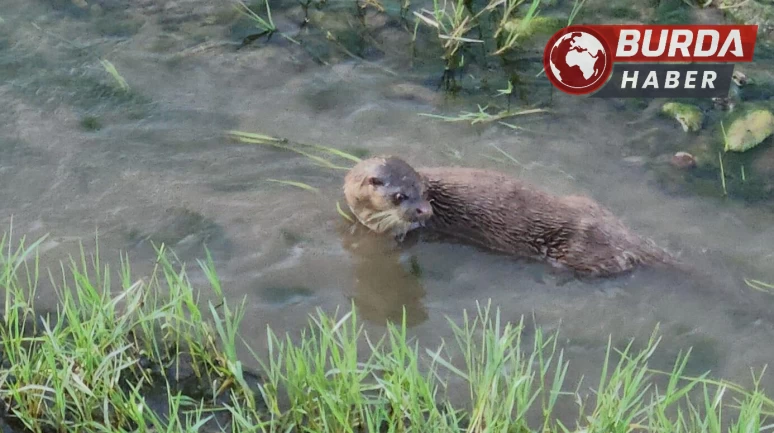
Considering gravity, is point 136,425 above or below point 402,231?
below

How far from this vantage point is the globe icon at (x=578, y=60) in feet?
15.2

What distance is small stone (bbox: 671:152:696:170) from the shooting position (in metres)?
4.14

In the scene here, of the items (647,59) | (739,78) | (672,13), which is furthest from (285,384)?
(672,13)

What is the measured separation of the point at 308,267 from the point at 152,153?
1.02 m

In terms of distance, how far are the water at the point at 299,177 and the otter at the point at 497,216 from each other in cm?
9

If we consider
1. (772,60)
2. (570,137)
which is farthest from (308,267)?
(772,60)

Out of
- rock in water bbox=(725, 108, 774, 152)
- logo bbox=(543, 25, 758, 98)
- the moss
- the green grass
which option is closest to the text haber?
logo bbox=(543, 25, 758, 98)

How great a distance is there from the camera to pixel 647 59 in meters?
4.77

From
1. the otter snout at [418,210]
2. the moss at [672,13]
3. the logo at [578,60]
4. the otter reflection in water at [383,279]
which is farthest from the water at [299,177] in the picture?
the moss at [672,13]

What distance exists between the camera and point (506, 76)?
4.66 m

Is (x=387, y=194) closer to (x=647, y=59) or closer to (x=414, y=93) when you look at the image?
(x=414, y=93)

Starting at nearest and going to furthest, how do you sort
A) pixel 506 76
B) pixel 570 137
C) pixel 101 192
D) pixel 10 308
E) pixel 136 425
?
pixel 136 425 < pixel 10 308 < pixel 101 192 < pixel 570 137 < pixel 506 76

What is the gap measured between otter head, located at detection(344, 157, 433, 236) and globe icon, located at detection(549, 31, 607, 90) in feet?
4.48

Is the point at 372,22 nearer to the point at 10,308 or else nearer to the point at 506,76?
the point at 506,76
